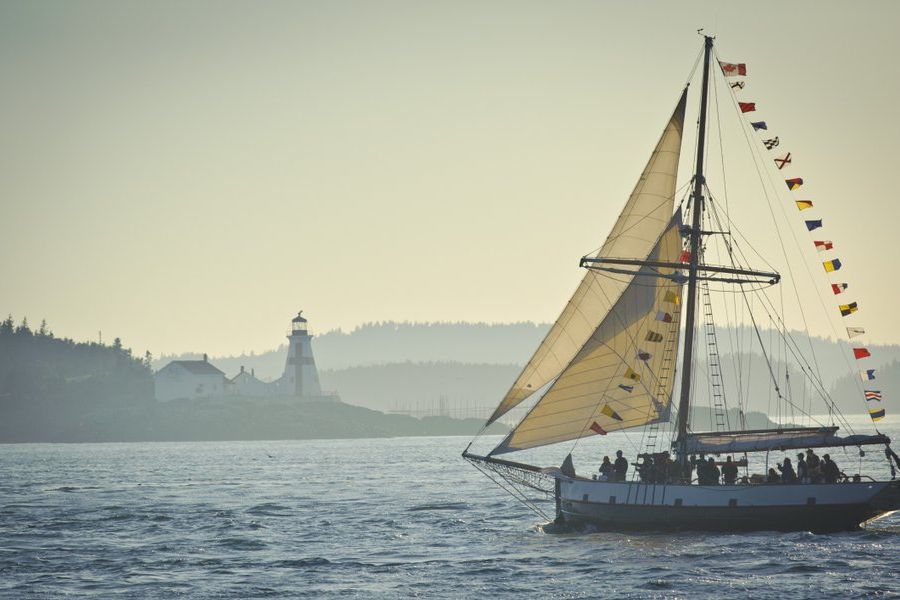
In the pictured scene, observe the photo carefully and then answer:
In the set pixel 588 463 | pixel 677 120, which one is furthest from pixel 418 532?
pixel 588 463

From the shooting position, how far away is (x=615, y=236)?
4603 centimetres

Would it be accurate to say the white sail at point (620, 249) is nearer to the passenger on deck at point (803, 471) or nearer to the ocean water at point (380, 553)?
the ocean water at point (380, 553)

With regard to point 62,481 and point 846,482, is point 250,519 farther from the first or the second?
point 62,481

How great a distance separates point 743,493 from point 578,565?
697cm

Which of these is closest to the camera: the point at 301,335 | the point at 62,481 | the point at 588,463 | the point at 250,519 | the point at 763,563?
the point at 763,563

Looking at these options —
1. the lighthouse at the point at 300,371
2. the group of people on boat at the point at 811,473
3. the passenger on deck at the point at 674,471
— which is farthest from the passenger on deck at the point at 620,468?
the lighthouse at the point at 300,371

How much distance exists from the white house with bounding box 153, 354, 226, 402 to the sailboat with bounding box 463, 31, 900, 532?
142 meters

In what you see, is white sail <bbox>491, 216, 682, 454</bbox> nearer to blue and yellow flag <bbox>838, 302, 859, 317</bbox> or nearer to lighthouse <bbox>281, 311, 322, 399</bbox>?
blue and yellow flag <bbox>838, 302, 859, 317</bbox>

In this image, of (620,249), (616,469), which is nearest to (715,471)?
(616,469)

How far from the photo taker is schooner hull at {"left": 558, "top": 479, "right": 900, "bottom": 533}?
41688 millimetres

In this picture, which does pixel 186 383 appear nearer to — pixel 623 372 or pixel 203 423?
pixel 203 423

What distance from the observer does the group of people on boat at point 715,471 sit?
42.5 m

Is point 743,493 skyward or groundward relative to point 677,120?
groundward

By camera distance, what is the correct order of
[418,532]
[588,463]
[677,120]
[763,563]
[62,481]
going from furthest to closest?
[588,463], [62,481], [418,532], [677,120], [763,563]
